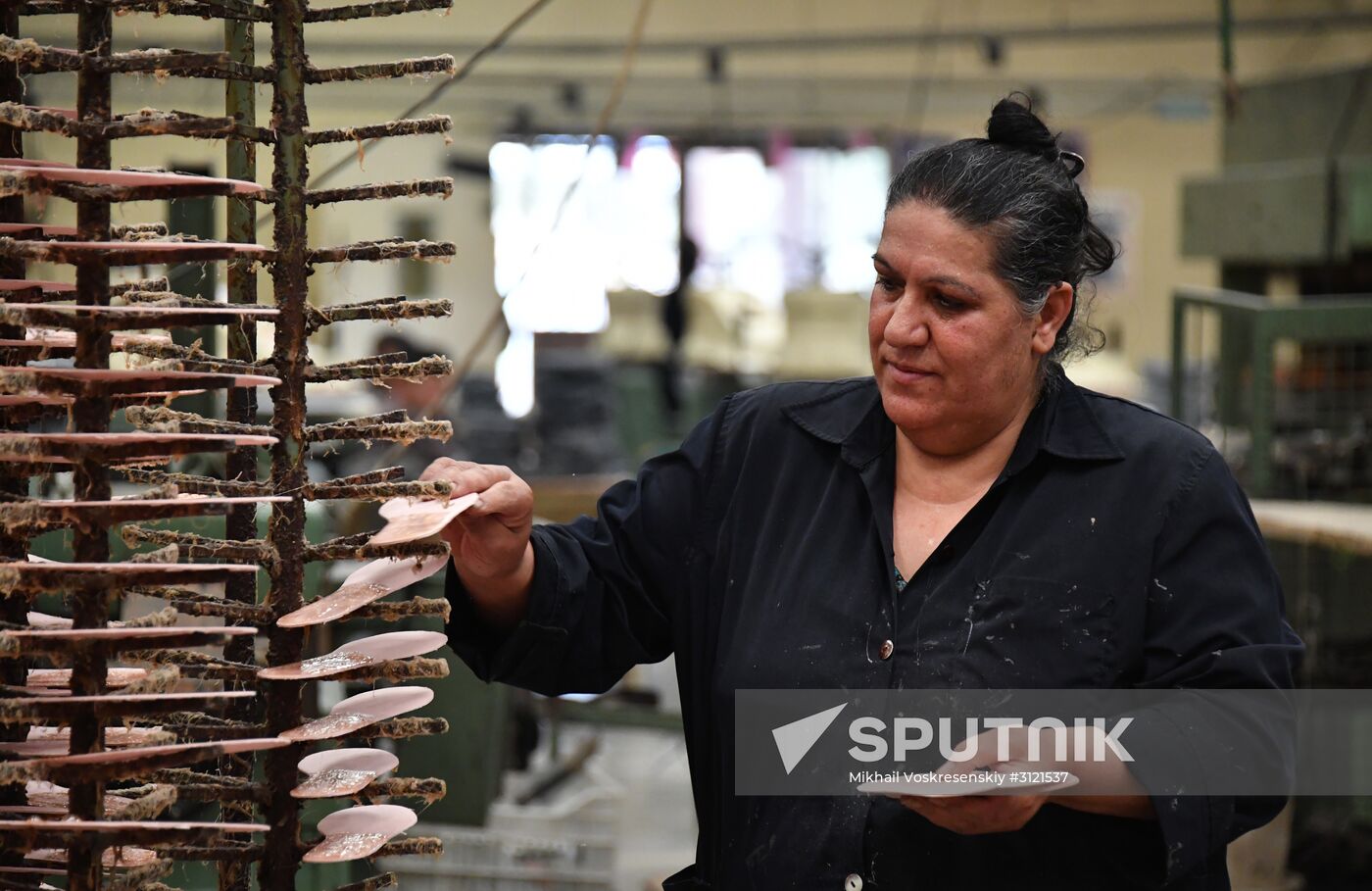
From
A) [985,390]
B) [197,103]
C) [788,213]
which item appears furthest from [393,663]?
[788,213]

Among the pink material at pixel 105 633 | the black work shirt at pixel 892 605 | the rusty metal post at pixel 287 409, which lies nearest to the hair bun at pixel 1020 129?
the black work shirt at pixel 892 605

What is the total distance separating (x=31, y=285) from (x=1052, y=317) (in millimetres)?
999

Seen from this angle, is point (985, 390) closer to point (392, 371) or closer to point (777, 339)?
point (392, 371)

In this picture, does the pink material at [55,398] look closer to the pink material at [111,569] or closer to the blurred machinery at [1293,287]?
the pink material at [111,569]

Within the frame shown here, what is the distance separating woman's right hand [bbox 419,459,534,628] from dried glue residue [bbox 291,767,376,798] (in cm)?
27

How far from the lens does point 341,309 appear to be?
1.12m

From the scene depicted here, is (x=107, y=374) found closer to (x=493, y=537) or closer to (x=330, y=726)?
(x=330, y=726)

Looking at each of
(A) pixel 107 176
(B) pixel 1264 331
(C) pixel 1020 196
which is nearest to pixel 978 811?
(C) pixel 1020 196

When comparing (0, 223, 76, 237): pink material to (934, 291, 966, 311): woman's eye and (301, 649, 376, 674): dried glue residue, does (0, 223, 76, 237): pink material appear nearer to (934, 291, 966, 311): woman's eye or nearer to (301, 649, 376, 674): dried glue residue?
(301, 649, 376, 674): dried glue residue

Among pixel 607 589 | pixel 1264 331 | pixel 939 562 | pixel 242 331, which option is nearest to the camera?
pixel 242 331

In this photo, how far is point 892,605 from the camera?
56.8 inches

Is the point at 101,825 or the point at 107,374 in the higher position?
the point at 107,374

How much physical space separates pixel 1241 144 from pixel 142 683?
17.8ft

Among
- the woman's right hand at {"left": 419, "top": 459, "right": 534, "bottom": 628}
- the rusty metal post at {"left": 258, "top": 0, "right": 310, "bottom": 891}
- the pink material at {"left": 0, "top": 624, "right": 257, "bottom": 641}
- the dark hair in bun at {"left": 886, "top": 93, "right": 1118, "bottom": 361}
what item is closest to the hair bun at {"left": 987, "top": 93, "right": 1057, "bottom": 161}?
the dark hair in bun at {"left": 886, "top": 93, "right": 1118, "bottom": 361}
